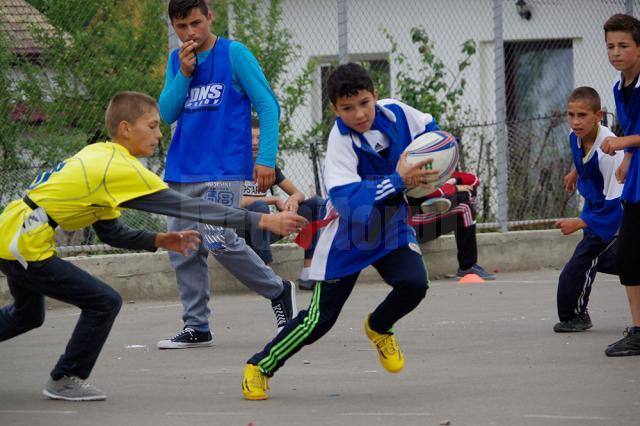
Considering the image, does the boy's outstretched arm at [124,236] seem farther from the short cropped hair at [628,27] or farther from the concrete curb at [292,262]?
the concrete curb at [292,262]

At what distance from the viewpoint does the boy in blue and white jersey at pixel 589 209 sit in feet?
26.4

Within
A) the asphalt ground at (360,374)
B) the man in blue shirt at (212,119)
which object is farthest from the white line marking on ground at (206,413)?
the man in blue shirt at (212,119)

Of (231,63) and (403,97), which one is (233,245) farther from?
(403,97)

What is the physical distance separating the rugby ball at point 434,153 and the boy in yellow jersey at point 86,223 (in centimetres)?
63

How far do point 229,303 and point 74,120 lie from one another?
2.14 metres

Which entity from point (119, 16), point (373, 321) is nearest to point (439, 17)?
point (119, 16)

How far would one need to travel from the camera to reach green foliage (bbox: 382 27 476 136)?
1344cm

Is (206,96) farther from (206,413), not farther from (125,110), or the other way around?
(206,413)

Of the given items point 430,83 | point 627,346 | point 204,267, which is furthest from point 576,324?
point 430,83

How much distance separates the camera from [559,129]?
46.2 feet

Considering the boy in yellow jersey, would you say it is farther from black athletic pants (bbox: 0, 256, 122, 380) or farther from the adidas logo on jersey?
the adidas logo on jersey

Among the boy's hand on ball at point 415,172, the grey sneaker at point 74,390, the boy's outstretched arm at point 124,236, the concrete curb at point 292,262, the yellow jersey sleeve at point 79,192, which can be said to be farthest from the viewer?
the concrete curb at point 292,262

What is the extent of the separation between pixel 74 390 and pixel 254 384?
0.92 metres

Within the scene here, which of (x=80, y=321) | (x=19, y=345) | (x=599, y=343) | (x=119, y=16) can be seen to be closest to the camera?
(x=80, y=321)
